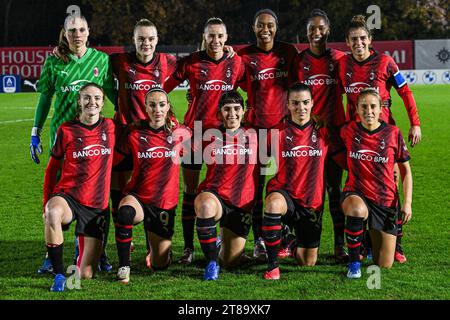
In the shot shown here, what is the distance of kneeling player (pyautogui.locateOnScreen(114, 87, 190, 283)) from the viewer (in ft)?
15.6

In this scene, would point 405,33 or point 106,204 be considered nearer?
point 106,204

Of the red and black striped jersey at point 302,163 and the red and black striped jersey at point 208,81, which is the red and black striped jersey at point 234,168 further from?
the red and black striped jersey at point 208,81

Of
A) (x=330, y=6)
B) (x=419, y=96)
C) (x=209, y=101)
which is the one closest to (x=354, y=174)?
(x=209, y=101)

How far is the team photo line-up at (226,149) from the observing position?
4.64 metres

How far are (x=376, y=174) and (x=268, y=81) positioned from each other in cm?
100

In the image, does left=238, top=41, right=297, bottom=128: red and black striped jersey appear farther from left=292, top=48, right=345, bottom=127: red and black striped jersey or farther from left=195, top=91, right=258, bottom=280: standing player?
left=195, top=91, right=258, bottom=280: standing player

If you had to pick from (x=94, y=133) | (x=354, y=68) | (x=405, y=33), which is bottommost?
(x=94, y=133)

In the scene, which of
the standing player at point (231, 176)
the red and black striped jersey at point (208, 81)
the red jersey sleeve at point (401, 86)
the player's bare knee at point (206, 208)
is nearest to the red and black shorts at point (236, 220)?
the standing player at point (231, 176)

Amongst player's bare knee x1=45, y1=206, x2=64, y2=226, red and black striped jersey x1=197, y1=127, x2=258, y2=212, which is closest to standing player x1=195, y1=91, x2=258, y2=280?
red and black striped jersey x1=197, y1=127, x2=258, y2=212

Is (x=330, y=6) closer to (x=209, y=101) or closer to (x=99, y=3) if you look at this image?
(x=99, y=3)

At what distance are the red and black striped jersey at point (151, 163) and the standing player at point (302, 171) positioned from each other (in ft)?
2.08

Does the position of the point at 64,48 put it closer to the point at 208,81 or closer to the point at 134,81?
the point at 134,81

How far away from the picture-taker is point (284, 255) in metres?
5.21

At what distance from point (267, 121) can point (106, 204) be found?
4.07 feet
